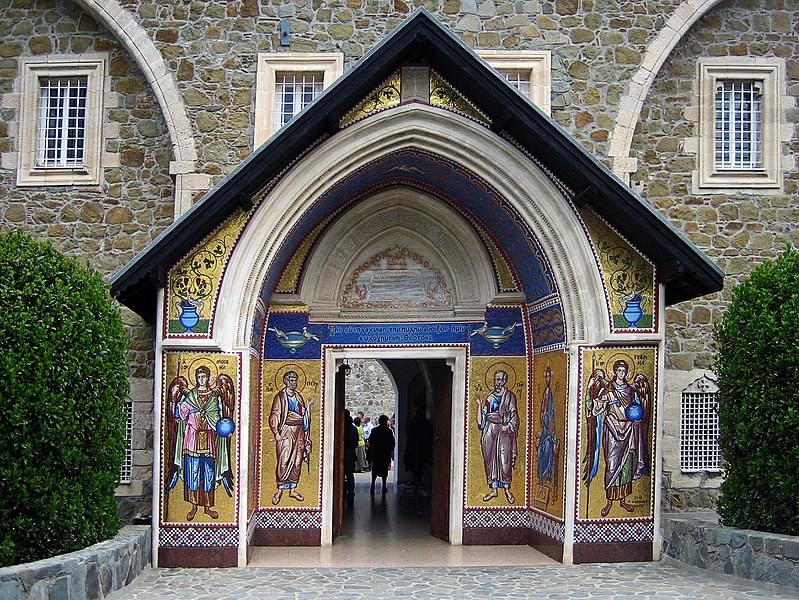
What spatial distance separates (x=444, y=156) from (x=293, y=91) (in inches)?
122

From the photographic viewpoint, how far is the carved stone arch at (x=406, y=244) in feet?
39.2

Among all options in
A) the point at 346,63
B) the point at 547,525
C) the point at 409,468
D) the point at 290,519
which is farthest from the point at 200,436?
the point at 409,468

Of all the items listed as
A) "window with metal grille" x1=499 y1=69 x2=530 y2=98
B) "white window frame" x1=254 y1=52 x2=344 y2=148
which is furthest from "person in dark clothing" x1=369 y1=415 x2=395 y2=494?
"window with metal grille" x1=499 y1=69 x2=530 y2=98

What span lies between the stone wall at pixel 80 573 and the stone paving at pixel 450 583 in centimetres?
22

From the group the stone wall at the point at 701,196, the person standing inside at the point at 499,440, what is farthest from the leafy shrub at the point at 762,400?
the stone wall at the point at 701,196

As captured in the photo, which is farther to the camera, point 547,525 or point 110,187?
point 110,187

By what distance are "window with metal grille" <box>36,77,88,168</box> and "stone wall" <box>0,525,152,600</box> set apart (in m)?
5.70

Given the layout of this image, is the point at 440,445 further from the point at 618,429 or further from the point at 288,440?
the point at 618,429

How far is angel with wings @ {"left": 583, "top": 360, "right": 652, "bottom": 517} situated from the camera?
1044 centimetres

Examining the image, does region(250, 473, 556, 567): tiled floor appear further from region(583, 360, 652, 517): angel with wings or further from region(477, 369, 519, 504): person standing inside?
region(583, 360, 652, 517): angel with wings

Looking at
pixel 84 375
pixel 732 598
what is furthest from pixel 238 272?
pixel 732 598

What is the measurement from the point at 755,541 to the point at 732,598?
0.78 meters

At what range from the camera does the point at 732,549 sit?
9641 millimetres

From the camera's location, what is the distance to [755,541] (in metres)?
9.34
